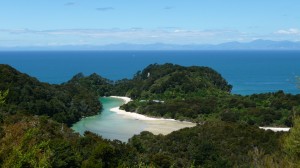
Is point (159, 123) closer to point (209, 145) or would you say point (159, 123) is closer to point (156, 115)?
point (156, 115)

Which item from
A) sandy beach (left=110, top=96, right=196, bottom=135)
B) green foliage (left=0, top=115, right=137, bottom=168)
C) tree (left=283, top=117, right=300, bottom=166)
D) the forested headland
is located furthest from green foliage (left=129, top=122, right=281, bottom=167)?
tree (left=283, top=117, right=300, bottom=166)

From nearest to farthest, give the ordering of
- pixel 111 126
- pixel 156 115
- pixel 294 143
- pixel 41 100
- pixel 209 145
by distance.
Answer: pixel 294 143 < pixel 209 145 < pixel 111 126 < pixel 41 100 < pixel 156 115

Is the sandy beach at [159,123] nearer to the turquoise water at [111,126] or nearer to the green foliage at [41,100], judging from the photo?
the turquoise water at [111,126]

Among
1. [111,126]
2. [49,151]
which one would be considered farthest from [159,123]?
[49,151]

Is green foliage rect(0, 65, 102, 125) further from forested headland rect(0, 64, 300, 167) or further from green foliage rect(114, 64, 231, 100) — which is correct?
green foliage rect(114, 64, 231, 100)

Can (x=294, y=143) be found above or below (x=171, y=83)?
above

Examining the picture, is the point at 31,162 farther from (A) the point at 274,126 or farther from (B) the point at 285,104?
(B) the point at 285,104

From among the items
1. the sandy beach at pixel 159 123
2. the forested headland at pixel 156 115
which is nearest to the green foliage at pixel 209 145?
the forested headland at pixel 156 115
